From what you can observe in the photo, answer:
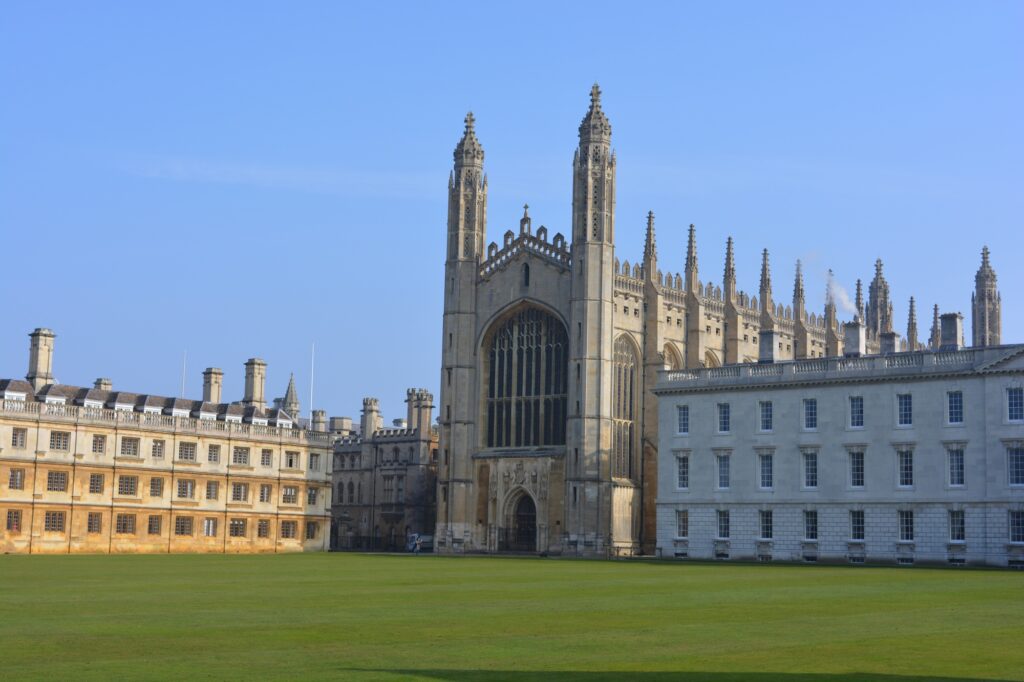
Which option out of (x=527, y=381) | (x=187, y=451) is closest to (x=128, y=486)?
(x=187, y=451)

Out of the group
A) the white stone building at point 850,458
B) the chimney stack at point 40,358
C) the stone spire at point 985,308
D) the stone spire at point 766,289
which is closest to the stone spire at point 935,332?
the stone spire at point 985,308

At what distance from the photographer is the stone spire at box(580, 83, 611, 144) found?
84.6m

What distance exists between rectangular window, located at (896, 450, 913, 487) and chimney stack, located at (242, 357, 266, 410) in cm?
4399

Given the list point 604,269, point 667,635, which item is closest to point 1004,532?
point 604,269

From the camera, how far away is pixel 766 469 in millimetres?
69875

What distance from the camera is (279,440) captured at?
90062mm

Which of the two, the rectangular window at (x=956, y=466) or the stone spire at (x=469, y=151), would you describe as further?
the stone spire at (x=469, y=151)

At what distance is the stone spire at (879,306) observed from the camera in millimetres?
110750

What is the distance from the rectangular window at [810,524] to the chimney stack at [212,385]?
132ft

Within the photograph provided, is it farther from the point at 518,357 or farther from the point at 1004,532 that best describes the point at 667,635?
the point at 518,357

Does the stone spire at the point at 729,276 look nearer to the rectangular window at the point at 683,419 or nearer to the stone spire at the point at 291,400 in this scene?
the rectangular window at the point at 683,419

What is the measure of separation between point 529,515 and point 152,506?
21442 millimetres

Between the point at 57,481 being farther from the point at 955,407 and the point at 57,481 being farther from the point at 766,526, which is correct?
the point at 955,407

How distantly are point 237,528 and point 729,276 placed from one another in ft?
111
